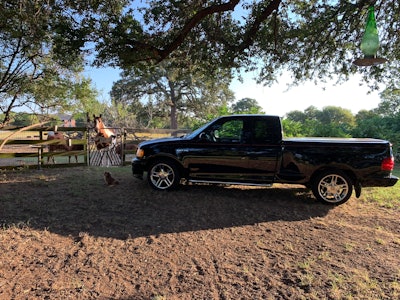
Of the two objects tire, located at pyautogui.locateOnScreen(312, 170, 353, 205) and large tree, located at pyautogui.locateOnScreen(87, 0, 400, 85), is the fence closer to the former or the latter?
large tree, located at pyautogui.locateOnScreen(87, 0, 400, 85)

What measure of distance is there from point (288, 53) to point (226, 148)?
15.6 ft

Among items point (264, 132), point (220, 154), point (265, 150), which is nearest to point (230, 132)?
point (220, 154)

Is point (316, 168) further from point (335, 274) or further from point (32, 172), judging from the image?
point (32, 172)

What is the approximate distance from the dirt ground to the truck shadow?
2 centimetres

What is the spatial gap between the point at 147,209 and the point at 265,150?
2.74 metres

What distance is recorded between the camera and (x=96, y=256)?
12.2 feet

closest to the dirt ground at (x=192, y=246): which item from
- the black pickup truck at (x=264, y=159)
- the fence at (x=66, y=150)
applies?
the black pickup truck at (x=264, y=159)

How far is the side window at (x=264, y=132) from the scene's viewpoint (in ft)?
21.1

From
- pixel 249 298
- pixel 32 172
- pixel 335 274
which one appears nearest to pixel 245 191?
pixel 335 274

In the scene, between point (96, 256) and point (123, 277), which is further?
point (96, 256)

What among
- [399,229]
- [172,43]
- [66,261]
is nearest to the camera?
[66,261]

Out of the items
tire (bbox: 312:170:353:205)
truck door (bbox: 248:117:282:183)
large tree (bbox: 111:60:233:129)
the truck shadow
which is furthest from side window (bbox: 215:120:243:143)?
large tree (bbox: 111:60:233:129)

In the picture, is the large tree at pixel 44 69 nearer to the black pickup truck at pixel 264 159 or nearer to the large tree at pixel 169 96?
the black pickup truck at pixel 264 159

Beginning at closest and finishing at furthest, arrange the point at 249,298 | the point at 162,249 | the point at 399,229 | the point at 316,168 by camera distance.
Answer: the point at 249,298 < the point at 162,249 < the point at 399,229 < the point at 316,168
